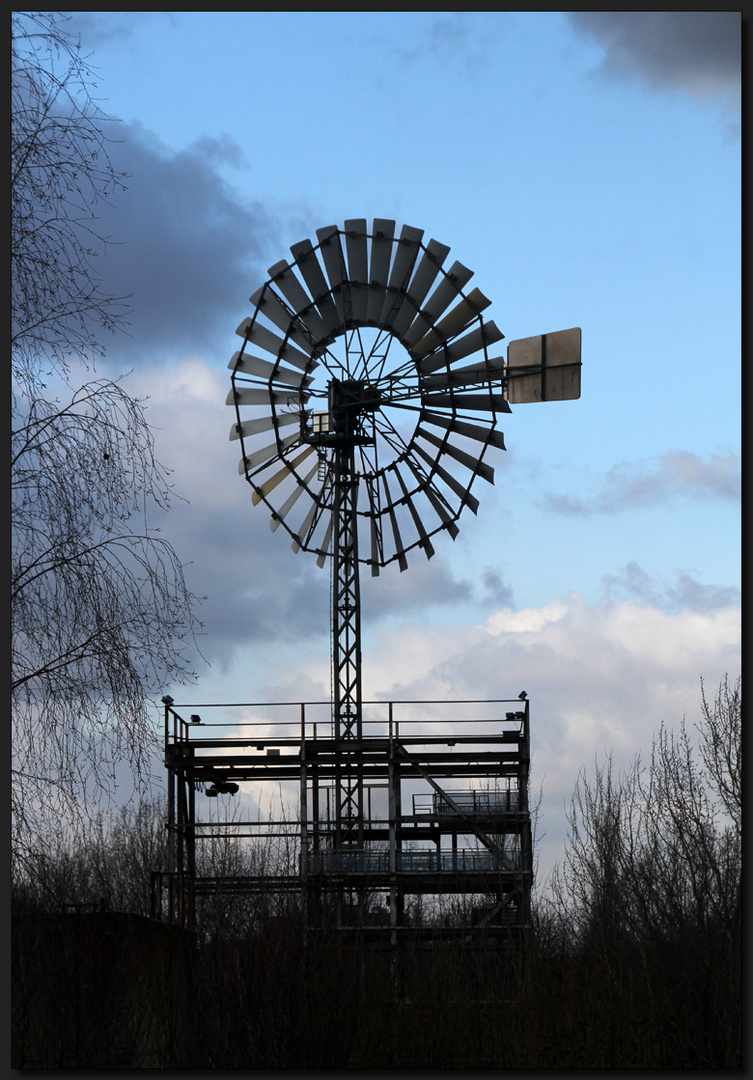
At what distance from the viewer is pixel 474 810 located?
24766mm

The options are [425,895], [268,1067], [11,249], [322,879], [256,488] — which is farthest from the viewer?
[425,895]

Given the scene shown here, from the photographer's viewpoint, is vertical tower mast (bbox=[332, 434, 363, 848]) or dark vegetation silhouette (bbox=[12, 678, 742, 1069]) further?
vertical tower mast (bbox=[332, 434, 363, 848])

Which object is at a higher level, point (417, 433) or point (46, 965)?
point (417, 433)

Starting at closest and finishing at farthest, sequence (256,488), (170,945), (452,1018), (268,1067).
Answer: (268,1067) → (452,1018) → (170,945) → (256,488)

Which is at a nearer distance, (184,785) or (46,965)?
(46,965)

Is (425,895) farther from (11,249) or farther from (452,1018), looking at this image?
(11,249)

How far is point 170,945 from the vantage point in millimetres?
16016

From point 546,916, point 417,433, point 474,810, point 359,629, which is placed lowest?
point 546,916

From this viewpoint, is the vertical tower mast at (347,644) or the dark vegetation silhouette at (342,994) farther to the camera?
the vertical tower mast at (347,644)

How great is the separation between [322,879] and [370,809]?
1.84 meters

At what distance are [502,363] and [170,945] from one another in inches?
487

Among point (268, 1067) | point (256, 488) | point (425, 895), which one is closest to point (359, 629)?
point (256, 488)

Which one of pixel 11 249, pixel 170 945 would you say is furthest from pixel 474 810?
pixel 11 249

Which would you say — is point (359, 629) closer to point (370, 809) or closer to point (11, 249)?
point (370, 809)
